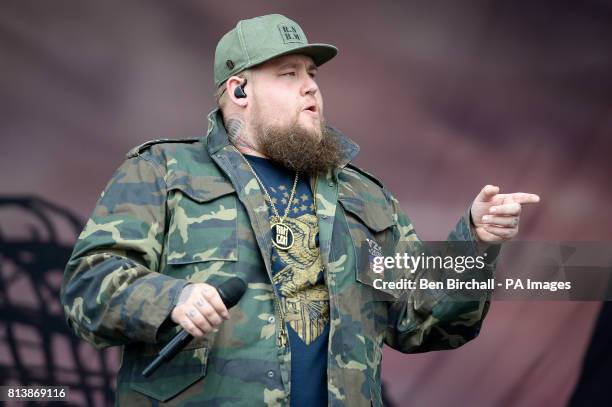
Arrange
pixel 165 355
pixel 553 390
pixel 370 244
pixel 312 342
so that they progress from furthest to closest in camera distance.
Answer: pixel 553 390 → pixel 370 244 → pixel 312 342 → pixel 165 355

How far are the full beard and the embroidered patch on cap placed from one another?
0.81 feet

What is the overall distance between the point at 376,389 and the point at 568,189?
156cm

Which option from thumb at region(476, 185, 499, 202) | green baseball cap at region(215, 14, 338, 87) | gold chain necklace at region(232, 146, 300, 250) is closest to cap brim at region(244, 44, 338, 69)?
green baseball cap at region(215, 14, 338, 87)

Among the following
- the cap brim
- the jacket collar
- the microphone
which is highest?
the cap brim

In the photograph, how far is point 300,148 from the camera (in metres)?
2.90

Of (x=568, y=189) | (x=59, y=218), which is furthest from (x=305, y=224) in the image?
(x=568, y=189)

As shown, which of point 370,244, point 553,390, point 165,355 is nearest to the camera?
point 165,355

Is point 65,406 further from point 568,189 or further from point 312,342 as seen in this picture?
point 568,189

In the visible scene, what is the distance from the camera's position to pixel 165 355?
2262mm

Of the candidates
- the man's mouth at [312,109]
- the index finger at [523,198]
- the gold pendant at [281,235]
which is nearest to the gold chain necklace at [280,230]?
the gold pendant at [281,235]

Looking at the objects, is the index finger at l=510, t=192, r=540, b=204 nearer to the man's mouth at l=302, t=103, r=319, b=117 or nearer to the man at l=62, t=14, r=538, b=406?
the man at l=62, t=14, r=538, b=406

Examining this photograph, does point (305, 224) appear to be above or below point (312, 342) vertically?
above

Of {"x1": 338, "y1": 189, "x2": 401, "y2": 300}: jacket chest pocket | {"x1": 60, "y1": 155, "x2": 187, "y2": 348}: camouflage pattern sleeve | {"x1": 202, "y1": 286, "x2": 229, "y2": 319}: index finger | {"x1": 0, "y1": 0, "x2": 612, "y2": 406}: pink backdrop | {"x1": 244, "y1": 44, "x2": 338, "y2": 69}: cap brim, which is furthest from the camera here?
{"x1": 0, "y1": 0, "x2": 612, "y2": 406}: pink backdrop

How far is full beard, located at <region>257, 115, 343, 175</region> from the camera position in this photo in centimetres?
290
